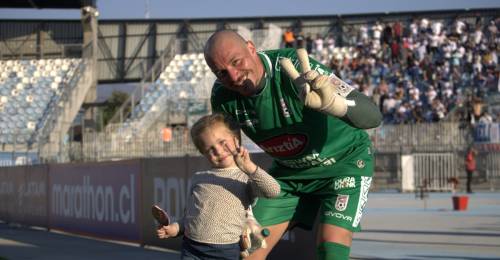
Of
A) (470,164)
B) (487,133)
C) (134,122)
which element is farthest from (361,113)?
(134,122)

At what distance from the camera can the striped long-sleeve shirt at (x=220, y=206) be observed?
5.16 meters

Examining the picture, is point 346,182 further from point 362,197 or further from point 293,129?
point 293,129

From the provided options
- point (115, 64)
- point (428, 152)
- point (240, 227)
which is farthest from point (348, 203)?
point (115, 64)

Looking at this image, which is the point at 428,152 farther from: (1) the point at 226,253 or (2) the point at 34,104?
(1) the point at 226,253

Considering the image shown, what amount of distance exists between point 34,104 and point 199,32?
12.8m

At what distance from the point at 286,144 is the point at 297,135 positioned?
106 mm

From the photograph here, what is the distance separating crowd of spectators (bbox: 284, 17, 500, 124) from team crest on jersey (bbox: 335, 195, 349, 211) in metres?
24.8

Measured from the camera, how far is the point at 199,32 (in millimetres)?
48969

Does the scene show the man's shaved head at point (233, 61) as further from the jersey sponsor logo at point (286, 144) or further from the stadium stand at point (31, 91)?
the stadium stand at point (31, 91)

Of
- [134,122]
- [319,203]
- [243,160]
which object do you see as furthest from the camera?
[134,122]

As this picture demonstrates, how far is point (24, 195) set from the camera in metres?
20.0

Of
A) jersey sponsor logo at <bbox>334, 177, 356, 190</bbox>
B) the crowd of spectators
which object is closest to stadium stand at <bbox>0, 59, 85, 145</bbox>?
the crowd of spectators

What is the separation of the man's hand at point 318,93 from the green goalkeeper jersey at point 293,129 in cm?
44

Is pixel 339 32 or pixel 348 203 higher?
pixel 339 32
